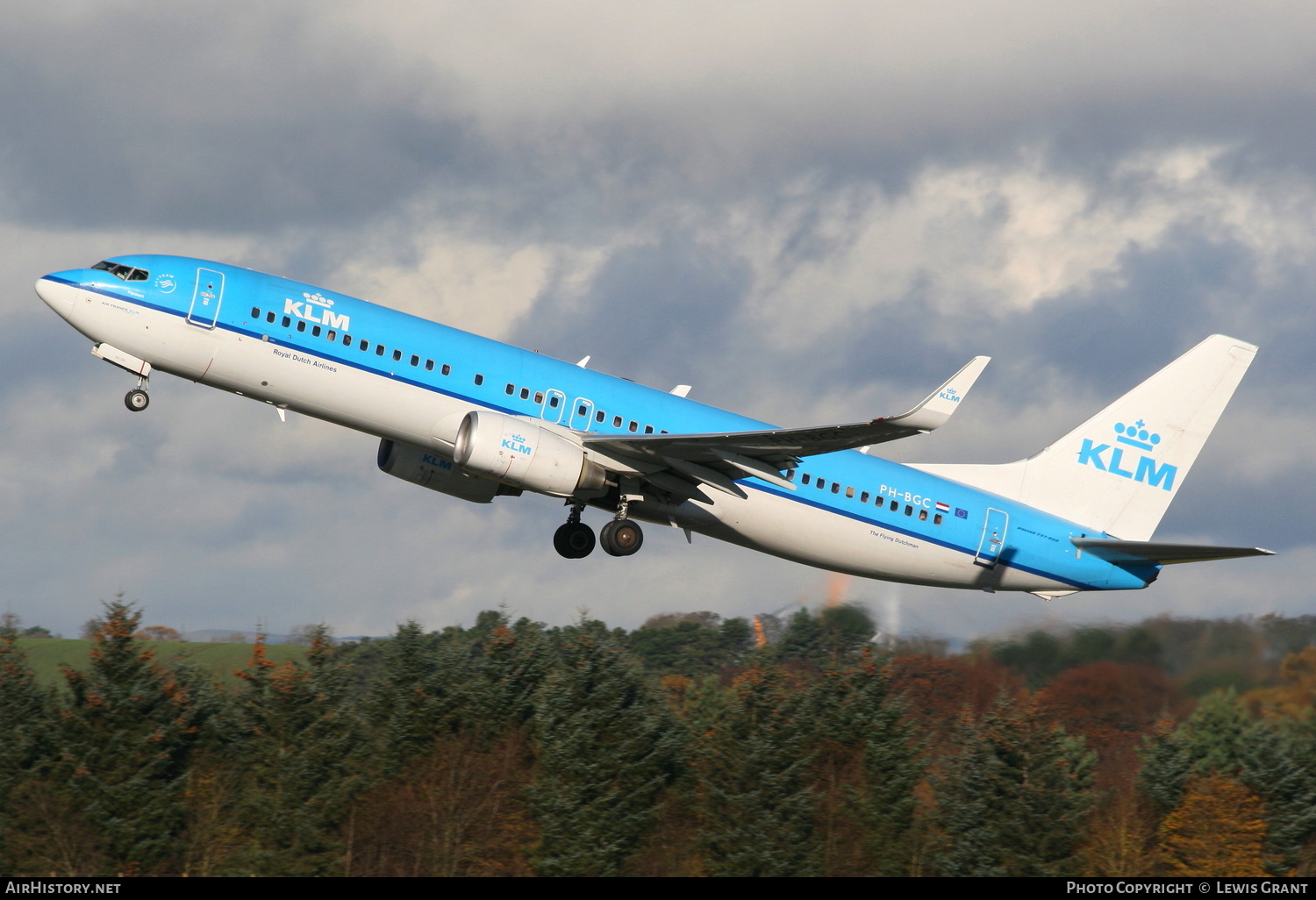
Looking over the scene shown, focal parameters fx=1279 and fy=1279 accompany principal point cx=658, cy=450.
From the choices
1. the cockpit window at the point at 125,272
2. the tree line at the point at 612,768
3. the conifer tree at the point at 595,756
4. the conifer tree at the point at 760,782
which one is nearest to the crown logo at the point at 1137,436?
the tree line at the point at 612,768

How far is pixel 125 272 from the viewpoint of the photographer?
99.7 ft

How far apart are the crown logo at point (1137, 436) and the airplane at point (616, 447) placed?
1.14 metres

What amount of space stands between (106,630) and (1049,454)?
40491mm

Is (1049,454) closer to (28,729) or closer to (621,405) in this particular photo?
(621,405)

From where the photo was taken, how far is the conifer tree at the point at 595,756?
51.2 metres

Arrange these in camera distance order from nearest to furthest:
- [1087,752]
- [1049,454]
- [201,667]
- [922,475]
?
[922,475] < [1049,454] < [1087,752] < [201,667]

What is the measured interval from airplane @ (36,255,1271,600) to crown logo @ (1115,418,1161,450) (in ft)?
3.73

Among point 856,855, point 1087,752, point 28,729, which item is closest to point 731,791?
point 856,855

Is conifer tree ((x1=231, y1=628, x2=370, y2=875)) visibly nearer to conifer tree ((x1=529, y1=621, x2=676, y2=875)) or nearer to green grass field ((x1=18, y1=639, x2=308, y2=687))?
green grass field ((x1=18, y1=639, x2=308, y2=687))

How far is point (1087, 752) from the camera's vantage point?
4444 cm

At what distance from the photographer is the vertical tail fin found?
126 ft

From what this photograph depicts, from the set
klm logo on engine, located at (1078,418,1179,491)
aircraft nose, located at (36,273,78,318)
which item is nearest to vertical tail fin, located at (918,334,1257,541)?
klm logo on engine, located at (1078,418,1179,491)

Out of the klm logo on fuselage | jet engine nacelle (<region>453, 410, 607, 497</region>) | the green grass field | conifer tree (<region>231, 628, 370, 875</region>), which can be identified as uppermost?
the klm logo on fuselage

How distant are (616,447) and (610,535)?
309 centimetres
